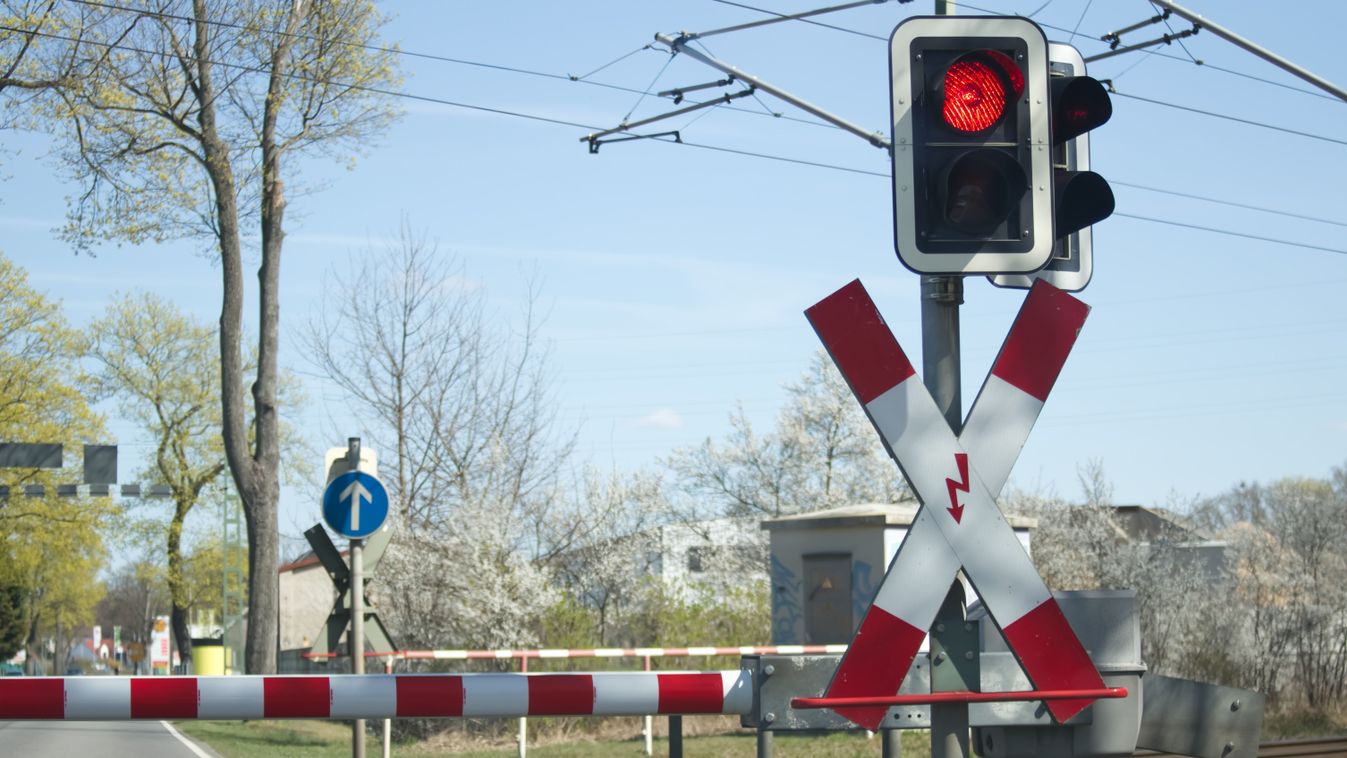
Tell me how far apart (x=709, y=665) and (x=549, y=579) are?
17.3 ft

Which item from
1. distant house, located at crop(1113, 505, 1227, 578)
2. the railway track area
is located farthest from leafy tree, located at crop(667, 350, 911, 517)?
the railway track area

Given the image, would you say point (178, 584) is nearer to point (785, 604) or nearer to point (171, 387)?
point (171, 387)

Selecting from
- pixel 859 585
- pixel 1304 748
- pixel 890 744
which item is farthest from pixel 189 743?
pixel 890 744

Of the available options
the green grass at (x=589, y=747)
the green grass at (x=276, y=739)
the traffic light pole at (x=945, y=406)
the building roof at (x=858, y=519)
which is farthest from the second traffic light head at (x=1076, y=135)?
the green grass at (x=276, y=739)

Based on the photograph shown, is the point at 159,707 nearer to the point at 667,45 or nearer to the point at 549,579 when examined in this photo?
the point at 667,45

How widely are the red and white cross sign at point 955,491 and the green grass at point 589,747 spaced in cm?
1126

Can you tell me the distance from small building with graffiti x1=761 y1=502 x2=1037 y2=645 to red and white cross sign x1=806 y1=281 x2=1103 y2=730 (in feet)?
44.7

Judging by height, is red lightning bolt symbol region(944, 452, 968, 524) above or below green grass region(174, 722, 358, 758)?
above

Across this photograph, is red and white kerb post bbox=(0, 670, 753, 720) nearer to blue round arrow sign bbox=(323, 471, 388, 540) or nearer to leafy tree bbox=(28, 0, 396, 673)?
blue round arrow sign bbox=(323, 471, 388, 540)

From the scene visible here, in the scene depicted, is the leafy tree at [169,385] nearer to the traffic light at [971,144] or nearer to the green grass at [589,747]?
the green grass at [589,747]

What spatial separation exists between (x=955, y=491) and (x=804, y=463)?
4008 centimetres

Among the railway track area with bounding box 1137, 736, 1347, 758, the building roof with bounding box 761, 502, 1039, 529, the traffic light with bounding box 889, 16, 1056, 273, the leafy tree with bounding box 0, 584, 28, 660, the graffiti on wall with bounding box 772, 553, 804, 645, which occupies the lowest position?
the leafy tree with bounding box 0, 584, 28, 660

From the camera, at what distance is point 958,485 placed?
3.54m

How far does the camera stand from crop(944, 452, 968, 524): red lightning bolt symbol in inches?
139
